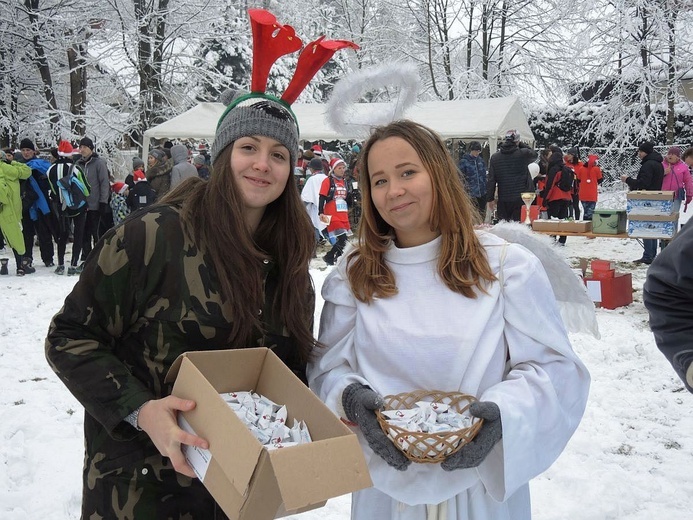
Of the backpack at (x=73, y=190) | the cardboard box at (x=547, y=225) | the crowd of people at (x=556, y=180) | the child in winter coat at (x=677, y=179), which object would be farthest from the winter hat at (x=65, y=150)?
the child in winter coat at (x=677, y=179)

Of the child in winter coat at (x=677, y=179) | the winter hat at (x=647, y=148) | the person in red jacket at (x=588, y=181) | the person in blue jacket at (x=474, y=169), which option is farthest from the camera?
the person in blue jacket at (x=474, y=169)

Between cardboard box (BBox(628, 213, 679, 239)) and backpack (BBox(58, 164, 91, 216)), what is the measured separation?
7.69 m

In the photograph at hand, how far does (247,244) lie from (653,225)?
6.73 meters

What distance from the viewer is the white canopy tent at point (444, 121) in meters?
13.5

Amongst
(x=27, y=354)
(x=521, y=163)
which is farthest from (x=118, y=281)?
(x=521, y=163)

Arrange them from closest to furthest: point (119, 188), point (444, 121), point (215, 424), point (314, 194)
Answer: point (215, 424)
point (314, 194)
point (119, 188)
point (444, 121)

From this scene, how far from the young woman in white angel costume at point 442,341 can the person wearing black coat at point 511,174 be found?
8.60 meters

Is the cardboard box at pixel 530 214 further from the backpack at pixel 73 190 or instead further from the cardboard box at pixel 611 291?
the backpack at pixel 73 190

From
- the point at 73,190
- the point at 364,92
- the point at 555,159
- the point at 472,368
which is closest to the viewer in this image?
the point at 472,368

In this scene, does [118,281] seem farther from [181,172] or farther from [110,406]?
[181,172]

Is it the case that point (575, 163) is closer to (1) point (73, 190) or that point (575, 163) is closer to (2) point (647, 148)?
(2) point (647, 148)

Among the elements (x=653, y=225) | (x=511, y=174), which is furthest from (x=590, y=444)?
(x=511, y=174)

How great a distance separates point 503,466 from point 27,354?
5.40 meters

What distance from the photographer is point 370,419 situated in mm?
1639
